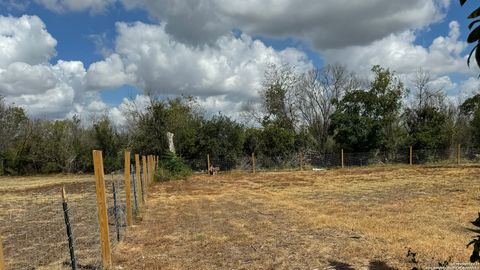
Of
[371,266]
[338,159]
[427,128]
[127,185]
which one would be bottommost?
[338,159]

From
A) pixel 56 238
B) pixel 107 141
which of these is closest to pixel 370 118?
pixel 107 141

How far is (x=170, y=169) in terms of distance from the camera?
92.3ft

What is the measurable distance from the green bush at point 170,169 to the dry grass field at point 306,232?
35.7 feet

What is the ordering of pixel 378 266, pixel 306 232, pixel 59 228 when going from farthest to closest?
pixel 59 228, pixel 306 232, pixel 378 266

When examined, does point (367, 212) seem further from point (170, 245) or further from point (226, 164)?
point (226, 164)

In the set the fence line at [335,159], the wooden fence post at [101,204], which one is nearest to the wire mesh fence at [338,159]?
the fence line at [335,159]

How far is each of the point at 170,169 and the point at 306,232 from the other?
20.0 m

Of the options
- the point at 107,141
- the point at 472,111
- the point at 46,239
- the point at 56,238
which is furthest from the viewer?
the point at 472,111

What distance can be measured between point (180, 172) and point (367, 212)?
18.0 meters

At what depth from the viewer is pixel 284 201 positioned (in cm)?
1484

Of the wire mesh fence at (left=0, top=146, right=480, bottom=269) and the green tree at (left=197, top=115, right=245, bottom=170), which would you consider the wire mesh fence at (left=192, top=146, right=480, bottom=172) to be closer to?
the green tree at (left=197, top=115, right=245, bottom=170)

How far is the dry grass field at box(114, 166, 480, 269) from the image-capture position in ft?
22.2

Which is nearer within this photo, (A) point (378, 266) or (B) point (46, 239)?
(A) point (378, 266)

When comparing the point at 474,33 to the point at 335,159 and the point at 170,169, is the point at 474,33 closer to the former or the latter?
the point at 170,169
